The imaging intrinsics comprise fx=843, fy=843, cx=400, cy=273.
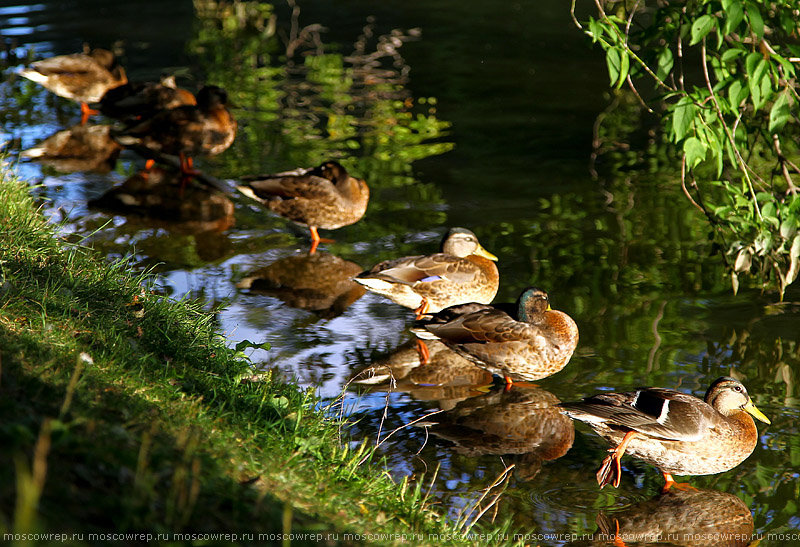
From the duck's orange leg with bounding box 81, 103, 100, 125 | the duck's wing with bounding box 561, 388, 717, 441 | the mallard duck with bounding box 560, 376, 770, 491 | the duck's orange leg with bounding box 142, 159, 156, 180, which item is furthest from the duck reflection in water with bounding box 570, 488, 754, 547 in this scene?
the duck's orange leg with bounding box 81, 103, 100, 125

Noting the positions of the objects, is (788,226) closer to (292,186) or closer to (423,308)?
(423,308)

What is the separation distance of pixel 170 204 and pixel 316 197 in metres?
2.33

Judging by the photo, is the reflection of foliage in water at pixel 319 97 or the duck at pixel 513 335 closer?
the duck at pixel 513 335

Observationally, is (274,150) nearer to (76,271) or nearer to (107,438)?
(76,271)

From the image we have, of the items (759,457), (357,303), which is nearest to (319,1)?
(357,303)

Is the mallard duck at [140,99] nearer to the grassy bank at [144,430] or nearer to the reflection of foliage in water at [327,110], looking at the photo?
the reflection of foliage in water at [327,110]

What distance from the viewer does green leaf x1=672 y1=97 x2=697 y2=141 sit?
5934mm

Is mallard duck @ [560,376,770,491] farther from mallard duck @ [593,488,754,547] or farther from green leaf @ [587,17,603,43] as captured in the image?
green leaf @ [587,17,603,43]

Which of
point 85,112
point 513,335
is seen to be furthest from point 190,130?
point 513,335

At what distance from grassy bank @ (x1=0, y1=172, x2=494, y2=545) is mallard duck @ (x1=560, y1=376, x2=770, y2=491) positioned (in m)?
1.36

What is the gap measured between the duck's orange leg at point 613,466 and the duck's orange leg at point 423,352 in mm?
2020

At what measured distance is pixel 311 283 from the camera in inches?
Answer: 323

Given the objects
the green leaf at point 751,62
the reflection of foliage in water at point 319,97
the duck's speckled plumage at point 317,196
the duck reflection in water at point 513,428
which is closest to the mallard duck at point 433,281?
the duck reflection in water at point 513,428

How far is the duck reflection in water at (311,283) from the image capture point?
7.79 meters
